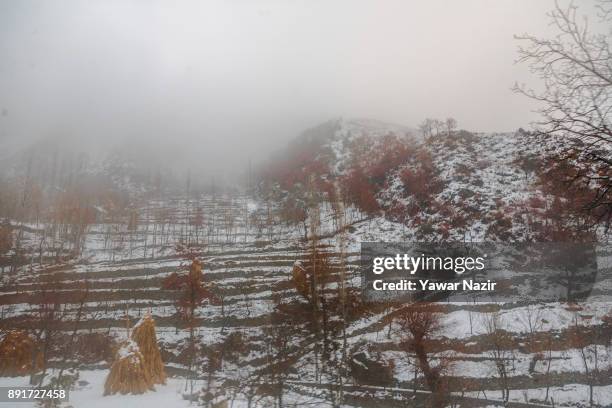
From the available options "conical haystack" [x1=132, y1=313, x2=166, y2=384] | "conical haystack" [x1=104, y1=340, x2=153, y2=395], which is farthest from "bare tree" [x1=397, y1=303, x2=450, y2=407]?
"conical haystack" [x1=104, y1=340, x2=153, y2=395]

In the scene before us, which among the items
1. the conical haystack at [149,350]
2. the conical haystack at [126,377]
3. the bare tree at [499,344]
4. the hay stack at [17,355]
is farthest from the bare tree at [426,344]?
the hay stack at [17,355]

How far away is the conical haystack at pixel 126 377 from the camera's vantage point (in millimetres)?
24844

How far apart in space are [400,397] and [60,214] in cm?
7528

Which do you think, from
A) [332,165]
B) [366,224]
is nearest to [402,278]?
[366,224]

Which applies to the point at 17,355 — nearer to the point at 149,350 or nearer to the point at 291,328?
the point at 149,350

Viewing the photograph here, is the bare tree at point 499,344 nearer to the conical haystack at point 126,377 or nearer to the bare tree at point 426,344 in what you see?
the bare tree at point 426,344

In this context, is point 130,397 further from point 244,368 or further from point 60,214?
point 60,214

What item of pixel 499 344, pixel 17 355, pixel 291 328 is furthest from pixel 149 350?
pixel 499 344

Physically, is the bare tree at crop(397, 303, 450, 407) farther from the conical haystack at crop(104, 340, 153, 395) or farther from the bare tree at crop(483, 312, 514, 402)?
the conical haystack at crop(104, 340, 153, 395)

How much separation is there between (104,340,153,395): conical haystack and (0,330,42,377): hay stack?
696cm

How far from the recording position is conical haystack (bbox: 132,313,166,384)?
2706cm

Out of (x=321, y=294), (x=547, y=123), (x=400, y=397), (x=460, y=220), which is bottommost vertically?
(x=400, y=397)

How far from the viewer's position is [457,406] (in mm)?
25891

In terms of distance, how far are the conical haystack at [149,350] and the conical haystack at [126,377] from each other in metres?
0.94
